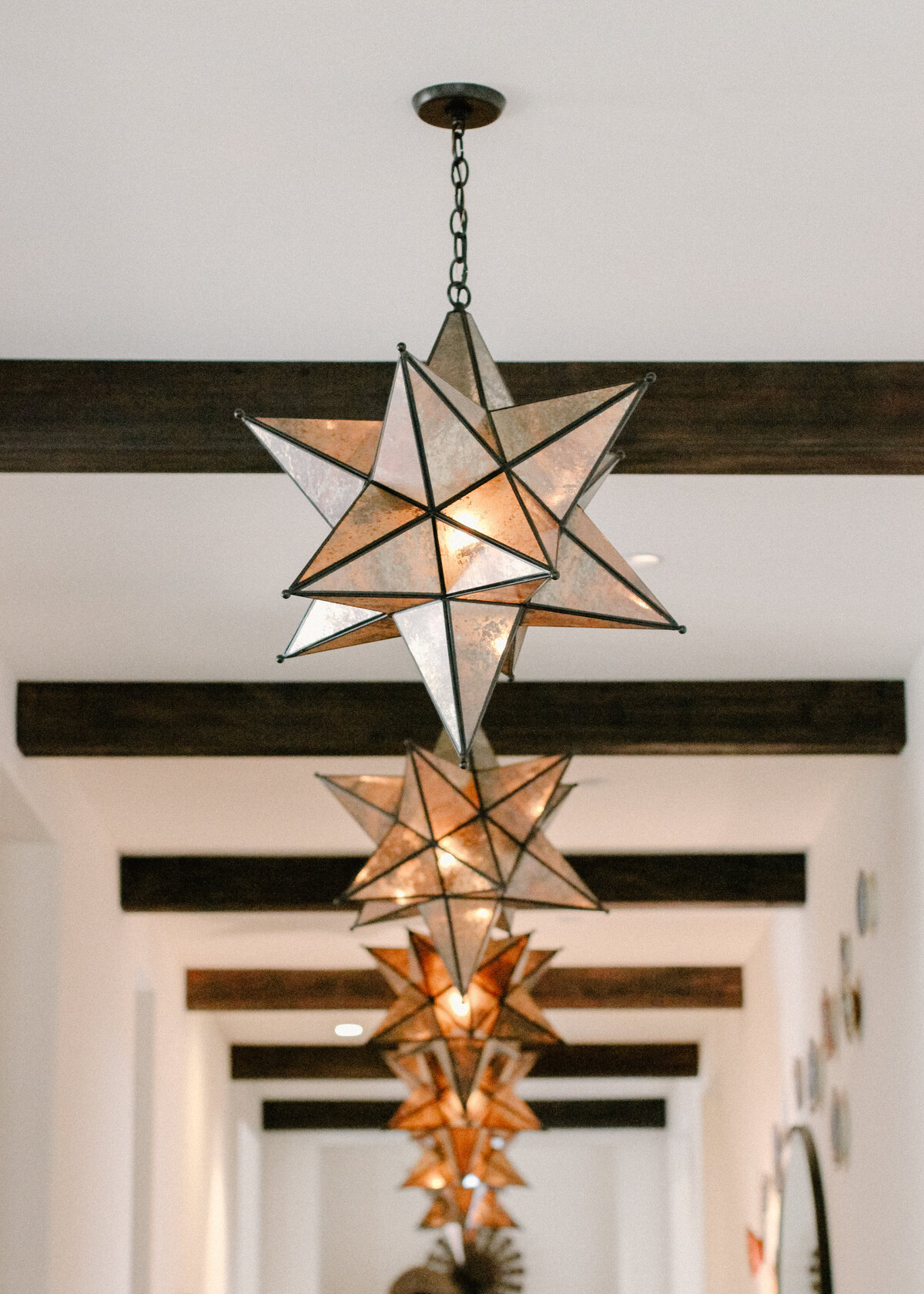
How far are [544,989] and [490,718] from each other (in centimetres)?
500

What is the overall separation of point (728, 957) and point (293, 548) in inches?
237

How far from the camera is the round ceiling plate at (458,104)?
2.39 m

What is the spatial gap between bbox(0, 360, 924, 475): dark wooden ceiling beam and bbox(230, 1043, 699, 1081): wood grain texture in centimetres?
950

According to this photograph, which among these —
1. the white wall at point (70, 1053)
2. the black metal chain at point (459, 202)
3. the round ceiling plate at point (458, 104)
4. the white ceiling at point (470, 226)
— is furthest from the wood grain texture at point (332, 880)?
the round ceiling plate at point (458, 104)

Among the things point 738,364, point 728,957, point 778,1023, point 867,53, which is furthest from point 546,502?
point 728,957

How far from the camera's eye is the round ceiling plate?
239 centimetres

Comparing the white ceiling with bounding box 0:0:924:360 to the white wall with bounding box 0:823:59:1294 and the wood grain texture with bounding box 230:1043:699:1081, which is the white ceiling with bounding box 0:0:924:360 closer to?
the white wall with bounding box 0:823:59:1294

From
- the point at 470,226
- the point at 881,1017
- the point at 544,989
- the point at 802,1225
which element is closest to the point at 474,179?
the point at 470,226

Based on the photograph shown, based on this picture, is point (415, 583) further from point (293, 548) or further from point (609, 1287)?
point (609, 1287)

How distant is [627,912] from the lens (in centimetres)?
855

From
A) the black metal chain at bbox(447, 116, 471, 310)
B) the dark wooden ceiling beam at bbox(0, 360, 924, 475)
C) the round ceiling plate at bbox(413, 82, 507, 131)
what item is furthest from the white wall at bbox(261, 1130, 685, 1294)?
the round ceiling plate at bbox(413, 82, 507, 131)

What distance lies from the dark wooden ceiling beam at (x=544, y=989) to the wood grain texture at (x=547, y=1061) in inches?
95.8

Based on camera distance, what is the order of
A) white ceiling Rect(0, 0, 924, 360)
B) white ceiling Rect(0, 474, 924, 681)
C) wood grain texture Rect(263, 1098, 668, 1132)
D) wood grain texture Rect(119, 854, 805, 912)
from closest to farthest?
white ceiling Rect(0, 0, 924, 360) → white ceiling Rect(0, 474, 924, 681) → wood grain texture Rect(119, 854, 805, 912) → wood grain texture Rect(263, 1098, 668, 1132)

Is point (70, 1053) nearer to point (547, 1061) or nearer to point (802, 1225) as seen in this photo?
point (802, 1225)
